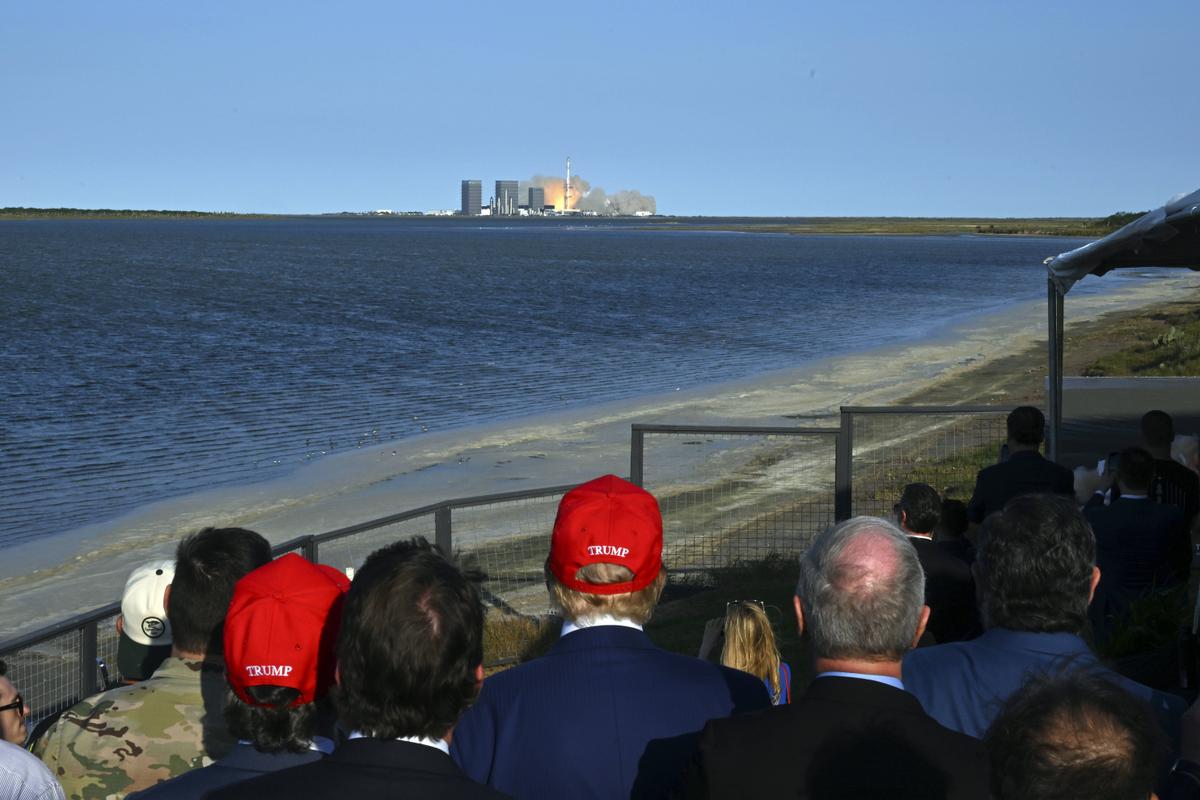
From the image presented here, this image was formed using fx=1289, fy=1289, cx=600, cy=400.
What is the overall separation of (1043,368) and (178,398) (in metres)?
19.8

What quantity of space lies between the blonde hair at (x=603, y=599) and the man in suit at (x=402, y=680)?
575 millimetres

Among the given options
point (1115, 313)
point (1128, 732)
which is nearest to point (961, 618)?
point (1128, 732)

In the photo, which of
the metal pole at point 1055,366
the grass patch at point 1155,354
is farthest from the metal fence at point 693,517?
the grass patch at point 1155,354

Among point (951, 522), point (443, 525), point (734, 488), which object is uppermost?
point (951, 522)

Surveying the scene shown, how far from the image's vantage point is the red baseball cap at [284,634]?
2.80 meters

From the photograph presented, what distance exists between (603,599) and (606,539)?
0.49 feet

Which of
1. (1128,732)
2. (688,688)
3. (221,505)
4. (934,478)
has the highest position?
(1128,732)

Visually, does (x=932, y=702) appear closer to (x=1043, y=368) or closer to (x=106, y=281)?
(x=1043, y=368)

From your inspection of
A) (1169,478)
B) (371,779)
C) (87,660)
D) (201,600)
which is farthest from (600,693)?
(1169,478)

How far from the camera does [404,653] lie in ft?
8.46

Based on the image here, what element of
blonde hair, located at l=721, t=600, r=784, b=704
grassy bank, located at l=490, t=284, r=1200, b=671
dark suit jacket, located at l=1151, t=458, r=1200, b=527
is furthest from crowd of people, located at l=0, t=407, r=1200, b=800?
grassy bank, located at l=490, t=284, r=1200, b=671

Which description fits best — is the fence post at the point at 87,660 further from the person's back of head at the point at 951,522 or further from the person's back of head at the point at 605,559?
the person's back of head at the point at 951,522

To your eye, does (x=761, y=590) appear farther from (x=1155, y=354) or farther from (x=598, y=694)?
(x=1155, y=354)

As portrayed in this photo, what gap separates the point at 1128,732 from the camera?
2.17m
